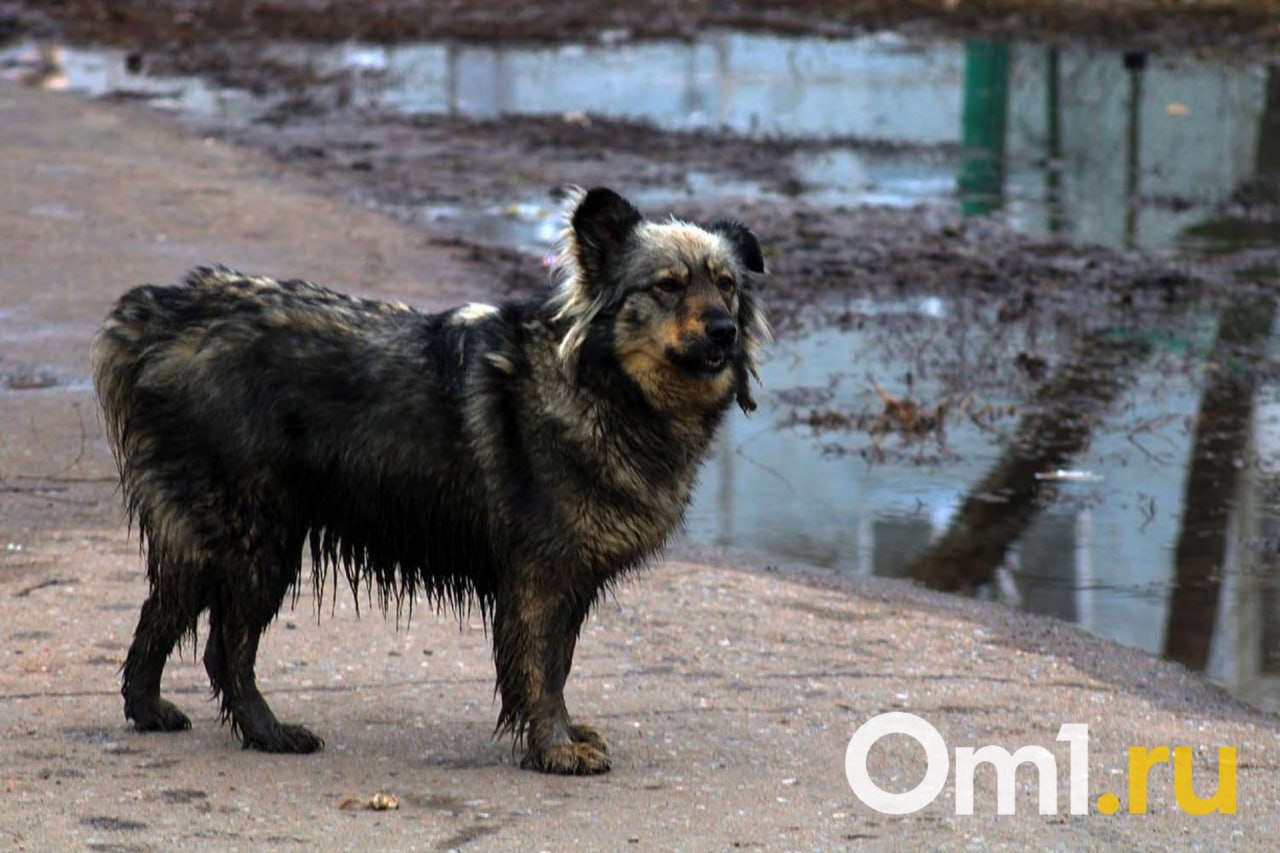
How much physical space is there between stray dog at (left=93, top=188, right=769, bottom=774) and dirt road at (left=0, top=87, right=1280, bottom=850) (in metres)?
0.30

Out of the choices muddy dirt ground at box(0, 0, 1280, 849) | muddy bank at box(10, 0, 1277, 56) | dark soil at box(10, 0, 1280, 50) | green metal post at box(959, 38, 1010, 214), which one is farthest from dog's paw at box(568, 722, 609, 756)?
dark soil at box(10, 0, 1280, 50)

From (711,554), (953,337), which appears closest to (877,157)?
(953,337)

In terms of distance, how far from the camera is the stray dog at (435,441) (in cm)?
581

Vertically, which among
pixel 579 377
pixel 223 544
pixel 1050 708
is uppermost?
pixel 579 377

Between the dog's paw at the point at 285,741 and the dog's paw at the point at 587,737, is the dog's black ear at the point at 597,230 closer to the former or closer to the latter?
the dog's paw at the point at 587,737

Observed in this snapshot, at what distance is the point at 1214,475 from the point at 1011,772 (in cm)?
442

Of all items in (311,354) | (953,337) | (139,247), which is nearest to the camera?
(311,354)

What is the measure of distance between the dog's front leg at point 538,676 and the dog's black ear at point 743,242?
3.92 ft

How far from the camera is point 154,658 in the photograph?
5.93 metres

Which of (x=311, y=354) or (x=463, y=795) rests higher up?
(x=311, y=354)

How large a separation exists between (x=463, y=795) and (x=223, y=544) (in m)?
1.06

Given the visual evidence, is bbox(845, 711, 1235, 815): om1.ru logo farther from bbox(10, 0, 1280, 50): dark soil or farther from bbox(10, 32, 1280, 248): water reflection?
bbox(10, 0, 1280, 50): dark soil

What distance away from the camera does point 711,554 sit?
8641 millimetres

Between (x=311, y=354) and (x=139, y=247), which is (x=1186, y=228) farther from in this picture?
(x=311, y=354)
